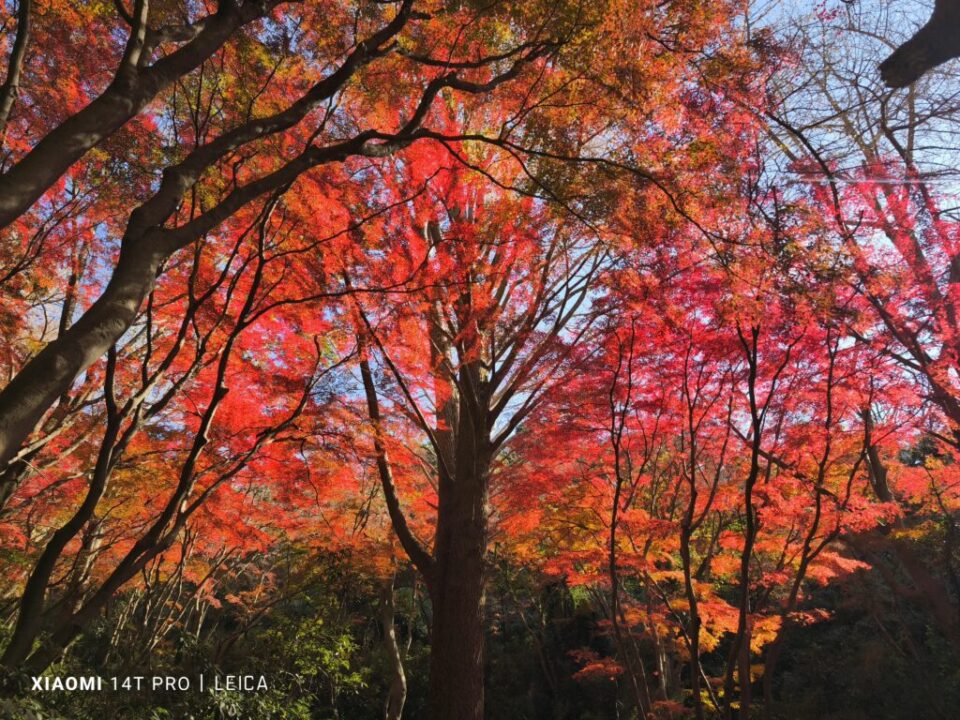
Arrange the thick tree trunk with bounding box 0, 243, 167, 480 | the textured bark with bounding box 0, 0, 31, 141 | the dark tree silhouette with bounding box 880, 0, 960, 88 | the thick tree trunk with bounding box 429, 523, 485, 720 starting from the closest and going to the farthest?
the thick tree trunk with bounding box 0, 243, 167, 480 → the textured bark with bounding box 0, 0, 31, 141 → the dark tree silhouette with bounding box 880, 0, 960, 88 → the thick tree trunk with bounding box 429, 523, 485, 720

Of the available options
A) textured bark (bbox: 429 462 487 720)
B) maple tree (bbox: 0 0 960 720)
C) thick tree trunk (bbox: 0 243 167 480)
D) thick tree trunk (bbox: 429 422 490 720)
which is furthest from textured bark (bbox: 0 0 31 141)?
textured bark (bbox: 429 462 487 720)

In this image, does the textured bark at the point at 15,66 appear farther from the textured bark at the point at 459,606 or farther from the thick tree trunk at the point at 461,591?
the textured bark at the point at 459,606

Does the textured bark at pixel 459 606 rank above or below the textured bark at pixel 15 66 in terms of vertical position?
below

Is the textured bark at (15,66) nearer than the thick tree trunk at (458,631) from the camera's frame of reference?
Yes

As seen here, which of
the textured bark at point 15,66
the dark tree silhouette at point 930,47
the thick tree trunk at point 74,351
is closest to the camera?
the thick tree trunk at point 74,351

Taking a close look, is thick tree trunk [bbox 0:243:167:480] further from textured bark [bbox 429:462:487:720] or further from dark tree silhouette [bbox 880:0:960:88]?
textured bark [bbox 429:462:487:720]

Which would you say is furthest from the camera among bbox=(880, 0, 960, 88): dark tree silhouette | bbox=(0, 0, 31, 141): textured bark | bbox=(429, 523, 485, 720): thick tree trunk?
bbox=(429, 523, 485, 720): thick tree trunk

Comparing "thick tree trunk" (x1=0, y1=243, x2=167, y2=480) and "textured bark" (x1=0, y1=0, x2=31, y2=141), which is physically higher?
"textured bark" (x1=0, y1=0, x2=31, y2=141)

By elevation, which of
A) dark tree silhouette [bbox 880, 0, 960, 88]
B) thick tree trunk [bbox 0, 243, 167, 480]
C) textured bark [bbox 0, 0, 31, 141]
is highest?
dark tree silhouette [bbox 880, 0, 960, 88]

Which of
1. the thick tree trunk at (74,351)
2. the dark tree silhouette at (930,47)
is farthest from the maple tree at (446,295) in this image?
the dark tree silhouette at (930,47)

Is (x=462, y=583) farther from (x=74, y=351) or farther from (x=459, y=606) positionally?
(x=74, y=351)

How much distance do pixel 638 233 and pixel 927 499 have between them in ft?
34.4

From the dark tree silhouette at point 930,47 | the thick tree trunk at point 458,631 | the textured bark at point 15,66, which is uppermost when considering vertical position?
the dark tree silhouette at point 930,47

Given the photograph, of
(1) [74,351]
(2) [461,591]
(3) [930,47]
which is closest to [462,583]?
(2) [461,591]
